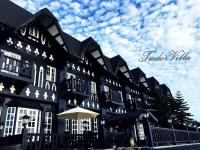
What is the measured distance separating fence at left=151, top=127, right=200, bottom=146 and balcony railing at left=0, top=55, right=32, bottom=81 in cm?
970

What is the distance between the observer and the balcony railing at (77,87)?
52.2 ft

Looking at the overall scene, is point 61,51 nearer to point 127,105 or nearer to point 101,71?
point 101,71

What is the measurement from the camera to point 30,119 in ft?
44.3

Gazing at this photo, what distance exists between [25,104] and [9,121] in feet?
4.65

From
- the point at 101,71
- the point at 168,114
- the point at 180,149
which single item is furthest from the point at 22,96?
the point at 168,114

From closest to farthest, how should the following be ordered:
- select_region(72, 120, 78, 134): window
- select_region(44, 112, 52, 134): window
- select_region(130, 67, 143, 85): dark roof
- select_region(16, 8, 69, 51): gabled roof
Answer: select_region(44, 112, 52, 134): window
select_region(16, 8, 69, 51): gabled roof
select_region(72, 120, 78, 134): window
select_region(130, 67, 143, 85): dark roof

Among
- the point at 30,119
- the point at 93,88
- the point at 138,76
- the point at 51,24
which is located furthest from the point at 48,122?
the point at 138,76

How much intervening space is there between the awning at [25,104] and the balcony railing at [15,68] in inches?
62.2

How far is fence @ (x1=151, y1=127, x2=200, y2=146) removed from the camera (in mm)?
14341

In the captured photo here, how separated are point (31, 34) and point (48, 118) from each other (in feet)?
22.2

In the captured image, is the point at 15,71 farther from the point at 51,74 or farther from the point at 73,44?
the point at 73,44

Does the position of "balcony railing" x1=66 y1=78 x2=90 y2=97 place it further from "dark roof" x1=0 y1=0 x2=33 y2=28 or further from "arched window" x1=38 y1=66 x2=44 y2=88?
"dark roof" x1=0 y1=0 x2=33 y2=28

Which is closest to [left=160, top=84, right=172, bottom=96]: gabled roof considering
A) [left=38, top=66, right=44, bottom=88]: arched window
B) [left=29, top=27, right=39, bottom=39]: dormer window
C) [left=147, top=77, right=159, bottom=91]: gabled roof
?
[left=147, top=77, right=159, bottom=91]: gabled roof

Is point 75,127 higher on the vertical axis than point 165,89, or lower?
lower
